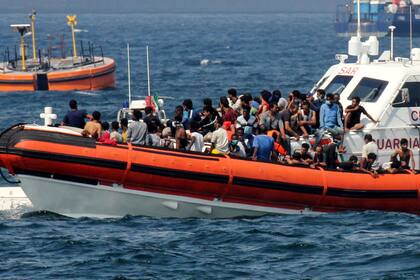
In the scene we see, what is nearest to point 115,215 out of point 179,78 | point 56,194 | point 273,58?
point 56,194

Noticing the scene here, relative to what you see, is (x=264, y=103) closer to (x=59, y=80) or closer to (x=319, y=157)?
(x=319, y=157)

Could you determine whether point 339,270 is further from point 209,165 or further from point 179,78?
point 179,78

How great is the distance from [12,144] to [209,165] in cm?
307

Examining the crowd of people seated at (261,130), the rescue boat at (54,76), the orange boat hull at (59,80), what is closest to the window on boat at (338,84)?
the crowd of people seated at (261,130)

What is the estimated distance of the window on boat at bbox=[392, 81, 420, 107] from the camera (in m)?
20.7

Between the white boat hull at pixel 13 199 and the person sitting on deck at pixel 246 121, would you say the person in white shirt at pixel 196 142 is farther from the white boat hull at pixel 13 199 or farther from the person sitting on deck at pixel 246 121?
the white boat hull at pixel 13 199

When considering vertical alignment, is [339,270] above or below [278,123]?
below

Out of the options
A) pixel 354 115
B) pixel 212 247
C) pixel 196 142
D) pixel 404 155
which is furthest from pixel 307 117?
pixel 212 247

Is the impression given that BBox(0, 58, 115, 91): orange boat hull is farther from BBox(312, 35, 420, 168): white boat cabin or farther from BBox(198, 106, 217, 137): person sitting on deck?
BBox(198, 106, 217, 137): person sitting on deck

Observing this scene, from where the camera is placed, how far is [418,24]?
126688mm

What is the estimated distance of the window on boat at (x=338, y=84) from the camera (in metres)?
21.6

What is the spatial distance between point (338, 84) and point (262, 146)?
9.80 ft

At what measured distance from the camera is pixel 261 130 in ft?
64.3

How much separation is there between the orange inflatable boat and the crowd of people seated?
1.09 ft
